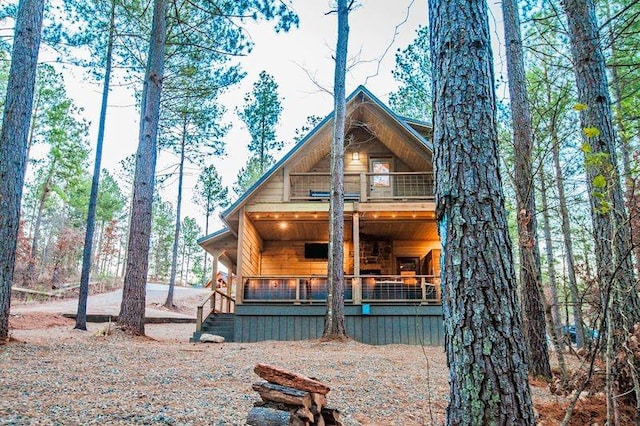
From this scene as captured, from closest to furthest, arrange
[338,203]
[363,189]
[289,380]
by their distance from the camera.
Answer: [289,380] < [338,203] < [363,189]

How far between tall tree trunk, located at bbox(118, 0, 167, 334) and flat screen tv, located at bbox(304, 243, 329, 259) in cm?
618

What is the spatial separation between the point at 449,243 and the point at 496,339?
520mm

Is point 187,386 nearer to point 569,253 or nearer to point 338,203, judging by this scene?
point 569,253

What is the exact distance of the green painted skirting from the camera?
11.0m

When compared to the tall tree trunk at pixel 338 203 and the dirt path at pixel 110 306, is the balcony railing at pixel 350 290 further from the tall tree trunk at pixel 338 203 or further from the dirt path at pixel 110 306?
the dirt path at pixel 110 306

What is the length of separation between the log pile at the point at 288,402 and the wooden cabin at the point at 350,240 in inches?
263

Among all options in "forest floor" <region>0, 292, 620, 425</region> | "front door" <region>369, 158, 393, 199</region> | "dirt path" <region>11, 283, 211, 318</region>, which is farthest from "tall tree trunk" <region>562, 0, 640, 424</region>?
"dirt path" <region>11, 283, 211, 318</region>

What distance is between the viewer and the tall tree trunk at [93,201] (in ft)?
37.2

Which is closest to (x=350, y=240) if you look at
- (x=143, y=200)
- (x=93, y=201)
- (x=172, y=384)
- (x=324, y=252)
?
(x=324, y=252)

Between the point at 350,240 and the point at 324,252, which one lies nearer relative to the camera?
the point at 350,240

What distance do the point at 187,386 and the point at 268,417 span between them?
6.01 ft

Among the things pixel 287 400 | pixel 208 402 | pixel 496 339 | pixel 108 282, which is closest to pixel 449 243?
pixel 496 339

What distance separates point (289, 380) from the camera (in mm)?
3016

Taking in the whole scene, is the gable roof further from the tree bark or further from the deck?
the tree bark
